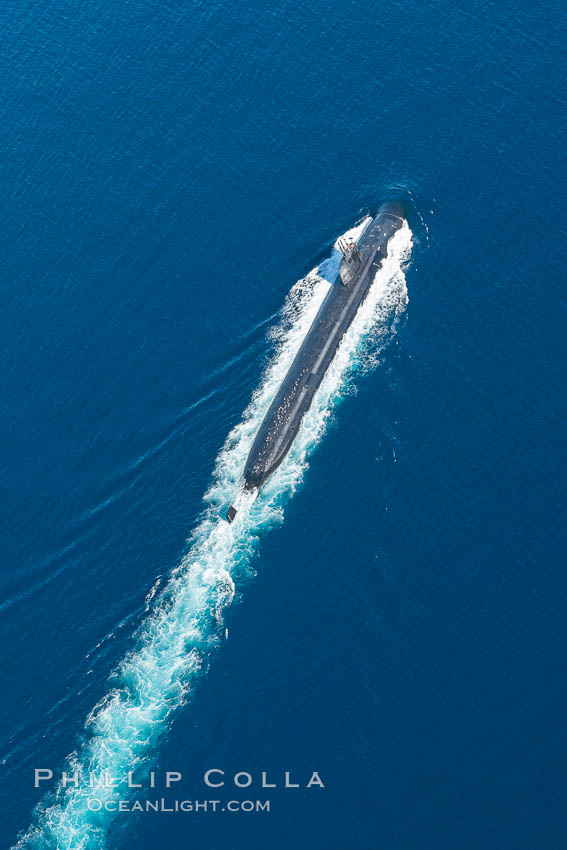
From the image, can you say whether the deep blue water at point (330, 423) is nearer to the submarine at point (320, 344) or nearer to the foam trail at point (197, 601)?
the foam trail at point (197, 601)

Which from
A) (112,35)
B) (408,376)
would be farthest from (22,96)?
(408,376)

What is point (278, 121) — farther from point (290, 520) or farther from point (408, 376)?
point (290, 520)

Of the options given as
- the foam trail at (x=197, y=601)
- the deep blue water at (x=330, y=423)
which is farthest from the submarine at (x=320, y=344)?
the deep blue water at (x=330, y=423)

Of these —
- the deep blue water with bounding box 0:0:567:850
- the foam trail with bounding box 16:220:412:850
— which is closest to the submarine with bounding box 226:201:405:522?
the foam trail with bounding box 16:220:412:850

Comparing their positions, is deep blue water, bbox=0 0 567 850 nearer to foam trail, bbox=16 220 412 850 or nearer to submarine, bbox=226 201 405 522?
foam trail, bbox=16 220 412 850

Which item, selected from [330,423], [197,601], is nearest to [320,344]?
[330,423]

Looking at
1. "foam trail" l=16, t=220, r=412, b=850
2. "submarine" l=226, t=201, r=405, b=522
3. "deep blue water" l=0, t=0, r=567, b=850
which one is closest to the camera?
"deep blue water" l=0, t=0, r=567, b=850
